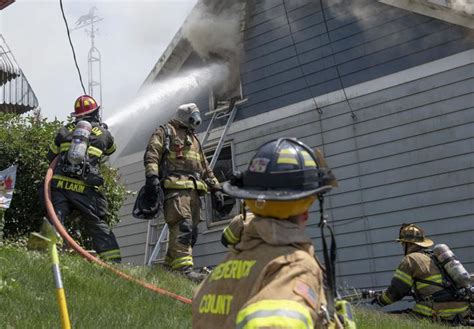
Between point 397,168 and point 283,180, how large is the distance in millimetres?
7248

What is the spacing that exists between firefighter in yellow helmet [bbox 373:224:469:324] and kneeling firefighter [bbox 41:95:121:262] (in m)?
2.78

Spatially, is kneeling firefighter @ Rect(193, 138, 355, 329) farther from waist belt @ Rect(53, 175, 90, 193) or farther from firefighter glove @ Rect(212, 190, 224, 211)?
firefighter glove @ Rect(212, 190, 224, 211)

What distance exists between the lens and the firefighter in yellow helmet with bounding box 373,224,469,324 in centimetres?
632

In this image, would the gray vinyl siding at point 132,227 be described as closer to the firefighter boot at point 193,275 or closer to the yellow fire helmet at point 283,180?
the firefighter boot at point 193,275

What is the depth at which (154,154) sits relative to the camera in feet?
20.2

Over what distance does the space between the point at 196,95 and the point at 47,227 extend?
9.61 m

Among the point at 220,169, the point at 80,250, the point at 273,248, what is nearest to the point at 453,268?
the point at 80,250

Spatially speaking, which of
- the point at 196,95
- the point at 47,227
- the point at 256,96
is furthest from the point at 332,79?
the point at 47,227

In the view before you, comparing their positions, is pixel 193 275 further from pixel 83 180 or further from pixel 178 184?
pixel 83 180

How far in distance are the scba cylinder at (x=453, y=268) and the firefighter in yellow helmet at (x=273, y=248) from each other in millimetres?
4825

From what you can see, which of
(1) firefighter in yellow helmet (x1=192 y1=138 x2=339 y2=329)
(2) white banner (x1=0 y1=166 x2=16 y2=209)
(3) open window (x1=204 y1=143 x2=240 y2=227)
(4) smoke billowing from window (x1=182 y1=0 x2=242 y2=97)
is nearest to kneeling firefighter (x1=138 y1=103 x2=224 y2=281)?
(2) white banner (x1=0 y1=166 x2=16 y2=209)

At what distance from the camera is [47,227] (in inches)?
88.8

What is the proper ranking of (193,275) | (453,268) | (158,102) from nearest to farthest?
(193,275)
(453,268)
(158,102)

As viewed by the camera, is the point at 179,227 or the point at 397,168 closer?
the point at 179,227
